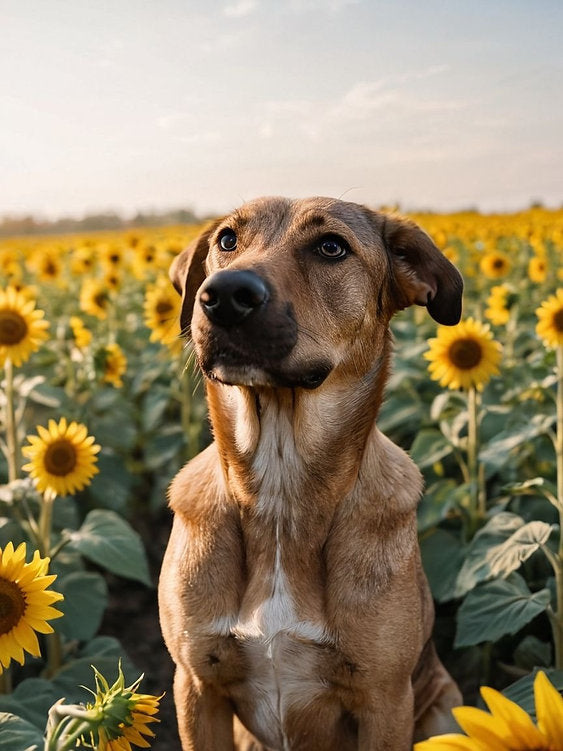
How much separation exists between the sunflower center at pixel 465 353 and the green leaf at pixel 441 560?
89 centimetres

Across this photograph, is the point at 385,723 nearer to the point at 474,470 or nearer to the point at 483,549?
the point at 483,549

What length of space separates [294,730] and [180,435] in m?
3.51

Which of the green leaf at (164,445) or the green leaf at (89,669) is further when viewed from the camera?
the green leaf at (164,445)

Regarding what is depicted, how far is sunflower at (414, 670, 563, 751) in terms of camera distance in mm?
1339

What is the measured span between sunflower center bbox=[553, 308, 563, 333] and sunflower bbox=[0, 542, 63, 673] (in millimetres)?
2690

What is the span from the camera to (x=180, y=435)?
613 centimetres

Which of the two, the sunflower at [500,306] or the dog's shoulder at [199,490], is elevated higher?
the sunflower at [500,306]

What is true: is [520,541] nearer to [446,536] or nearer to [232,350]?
[446,536]

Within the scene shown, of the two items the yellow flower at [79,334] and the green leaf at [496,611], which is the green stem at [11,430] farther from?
the green leaf at [496,611]

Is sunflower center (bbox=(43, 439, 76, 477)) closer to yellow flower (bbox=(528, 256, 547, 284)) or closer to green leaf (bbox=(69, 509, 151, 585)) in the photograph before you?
green leaf (bbox=(69, 509, 151, 585))

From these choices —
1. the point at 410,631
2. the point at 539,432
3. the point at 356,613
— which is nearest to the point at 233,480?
the point at 356,613

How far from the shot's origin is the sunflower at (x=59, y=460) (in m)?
3.56

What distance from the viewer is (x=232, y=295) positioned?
235cm

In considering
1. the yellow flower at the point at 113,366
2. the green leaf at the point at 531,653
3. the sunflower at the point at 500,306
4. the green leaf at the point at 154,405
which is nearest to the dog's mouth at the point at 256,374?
the green leaf at the point at 531,653
